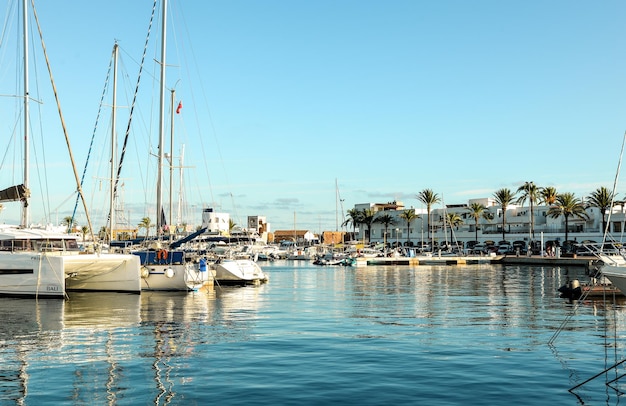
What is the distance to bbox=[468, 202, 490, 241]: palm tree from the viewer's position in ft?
428

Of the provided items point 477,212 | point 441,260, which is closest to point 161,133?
point 441,260

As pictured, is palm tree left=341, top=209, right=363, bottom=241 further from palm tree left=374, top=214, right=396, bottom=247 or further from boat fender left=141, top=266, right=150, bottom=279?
boat fender left=141, top=266, right=150, bottom=279

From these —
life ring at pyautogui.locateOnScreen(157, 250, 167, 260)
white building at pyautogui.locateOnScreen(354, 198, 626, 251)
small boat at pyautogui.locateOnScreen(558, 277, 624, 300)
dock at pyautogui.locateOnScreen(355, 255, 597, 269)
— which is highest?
white building at pyautogui.locateOnScreen(354, 198, 626, 251)

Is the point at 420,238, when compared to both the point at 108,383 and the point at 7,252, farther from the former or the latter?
the point at 108,383

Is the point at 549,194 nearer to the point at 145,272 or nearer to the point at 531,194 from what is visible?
the point at 531,194

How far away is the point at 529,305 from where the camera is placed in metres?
32.2

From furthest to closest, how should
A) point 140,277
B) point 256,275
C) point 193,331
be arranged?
point 256,275
point 140,277
point 193,331

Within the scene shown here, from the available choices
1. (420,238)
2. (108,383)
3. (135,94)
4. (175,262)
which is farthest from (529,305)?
(420,238)

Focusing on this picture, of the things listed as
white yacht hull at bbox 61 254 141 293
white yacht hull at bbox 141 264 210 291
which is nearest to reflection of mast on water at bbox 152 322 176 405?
white yacht hull at bbox 61 254 141 293

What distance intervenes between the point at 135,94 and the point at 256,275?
17.5 metres

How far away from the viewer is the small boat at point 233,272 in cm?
4816

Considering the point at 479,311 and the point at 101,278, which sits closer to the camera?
the point at 479,311

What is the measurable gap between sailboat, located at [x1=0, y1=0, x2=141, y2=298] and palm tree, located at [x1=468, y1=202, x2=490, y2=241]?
102706 mm

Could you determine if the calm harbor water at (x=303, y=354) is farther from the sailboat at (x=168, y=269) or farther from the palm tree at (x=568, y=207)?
the palm tree at (x=568, y=207)
